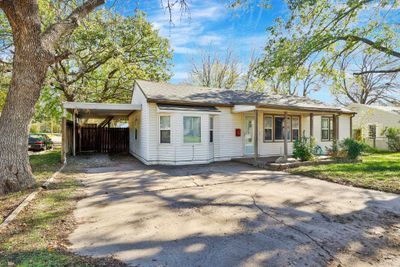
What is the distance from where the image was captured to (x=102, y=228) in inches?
167

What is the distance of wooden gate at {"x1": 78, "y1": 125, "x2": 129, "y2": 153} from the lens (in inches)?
741

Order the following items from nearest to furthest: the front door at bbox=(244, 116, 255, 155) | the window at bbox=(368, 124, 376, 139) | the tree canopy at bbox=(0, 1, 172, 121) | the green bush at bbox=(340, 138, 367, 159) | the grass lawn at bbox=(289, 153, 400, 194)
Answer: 1. the grass lawn at bbox=(289, 153, 400, 194)
2. the green bush at bbox=(340, 138, 367, 159)
3. the front door at bbox=(244, 116, 255, 155)
4. the tree canopy at bbox=(0, 1, 172, 121)
5. the window at bbox=(368, 124, 376, 139)

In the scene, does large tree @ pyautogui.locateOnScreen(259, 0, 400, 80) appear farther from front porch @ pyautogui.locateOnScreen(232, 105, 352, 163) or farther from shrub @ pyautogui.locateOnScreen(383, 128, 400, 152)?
shrub @ pyautogui.locateOnScreen(383, 128, 400, 152)

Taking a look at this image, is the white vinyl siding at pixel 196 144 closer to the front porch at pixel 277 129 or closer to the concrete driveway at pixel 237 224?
the front porch at pixel 277 129

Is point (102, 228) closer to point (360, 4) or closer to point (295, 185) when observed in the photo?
point (295, 185)

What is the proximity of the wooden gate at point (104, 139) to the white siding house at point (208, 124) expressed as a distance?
6.71 meters

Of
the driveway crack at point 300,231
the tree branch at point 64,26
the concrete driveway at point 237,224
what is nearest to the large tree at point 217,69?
the tree branch at point 64,26

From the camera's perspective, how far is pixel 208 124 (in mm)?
12062

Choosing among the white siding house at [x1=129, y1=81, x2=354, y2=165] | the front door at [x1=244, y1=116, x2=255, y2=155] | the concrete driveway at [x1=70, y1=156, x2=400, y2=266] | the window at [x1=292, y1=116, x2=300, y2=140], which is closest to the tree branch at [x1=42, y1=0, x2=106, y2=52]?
the concrete driveway at [x1=70, y1=156, x2=400, y2=266]

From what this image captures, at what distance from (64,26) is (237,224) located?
7.19 meters

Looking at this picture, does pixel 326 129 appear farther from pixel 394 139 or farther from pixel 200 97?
pixel 200 97

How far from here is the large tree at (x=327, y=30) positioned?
10.7 m

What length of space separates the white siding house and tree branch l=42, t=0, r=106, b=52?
14.2 feet

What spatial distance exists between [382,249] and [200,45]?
30.8m
